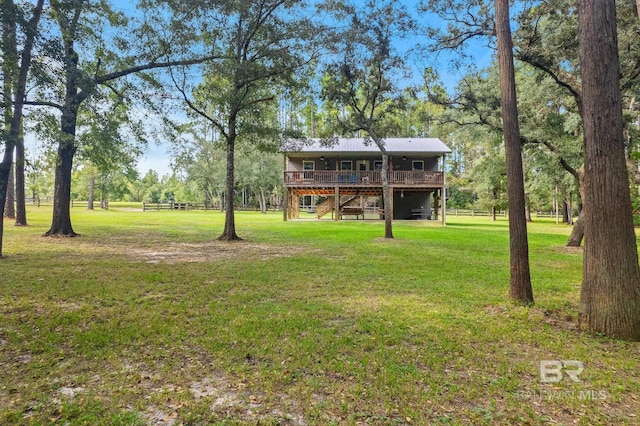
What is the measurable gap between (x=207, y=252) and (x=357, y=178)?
15.4m

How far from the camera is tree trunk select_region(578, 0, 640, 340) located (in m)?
3.64

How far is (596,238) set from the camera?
3.77 metres

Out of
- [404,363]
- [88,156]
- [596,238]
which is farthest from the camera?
[88,156]

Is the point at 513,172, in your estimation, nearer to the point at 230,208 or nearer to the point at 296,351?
the point at 296,351

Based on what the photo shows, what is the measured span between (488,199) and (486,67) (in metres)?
24.0

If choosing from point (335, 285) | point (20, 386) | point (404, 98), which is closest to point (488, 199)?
point (404, 98)

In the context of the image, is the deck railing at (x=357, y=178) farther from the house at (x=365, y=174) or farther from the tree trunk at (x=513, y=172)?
the tree trunk at (x=513, y=172)

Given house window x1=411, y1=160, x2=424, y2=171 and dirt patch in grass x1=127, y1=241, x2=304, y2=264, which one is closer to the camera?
dirt patch in grass x1=127, y1=241, x2=304, y2=264

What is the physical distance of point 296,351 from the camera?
3.35 m

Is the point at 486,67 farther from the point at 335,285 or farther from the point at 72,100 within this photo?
the point at 72,100

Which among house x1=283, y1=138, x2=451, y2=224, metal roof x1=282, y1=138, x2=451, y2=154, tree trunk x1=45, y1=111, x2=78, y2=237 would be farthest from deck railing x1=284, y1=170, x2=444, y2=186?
tree trunk x1=45, y1=111, x2=78, y2=237

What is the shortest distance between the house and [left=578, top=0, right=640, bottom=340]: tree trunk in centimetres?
1779

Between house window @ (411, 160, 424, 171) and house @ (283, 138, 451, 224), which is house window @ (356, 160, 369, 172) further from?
house window @ (411, 160, 424, 171)

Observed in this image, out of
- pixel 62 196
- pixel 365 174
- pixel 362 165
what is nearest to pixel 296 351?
pixel 62 196
